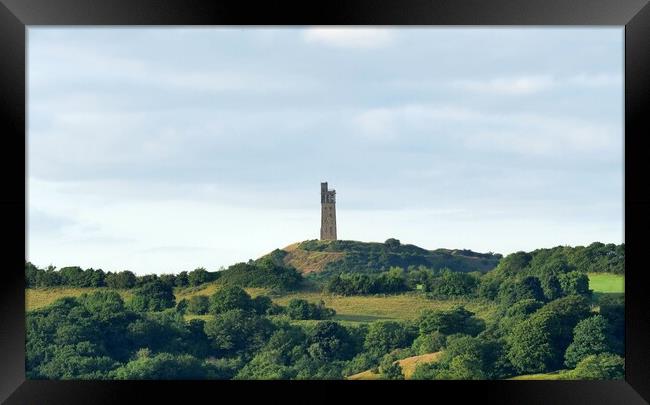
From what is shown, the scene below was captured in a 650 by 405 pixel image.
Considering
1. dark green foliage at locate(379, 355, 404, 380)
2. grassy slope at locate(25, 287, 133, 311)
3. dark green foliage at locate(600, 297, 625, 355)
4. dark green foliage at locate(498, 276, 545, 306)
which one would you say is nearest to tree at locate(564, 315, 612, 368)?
dark green foliage at locate(600, 297, 625, 355)

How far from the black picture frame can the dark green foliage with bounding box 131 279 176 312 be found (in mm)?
20667

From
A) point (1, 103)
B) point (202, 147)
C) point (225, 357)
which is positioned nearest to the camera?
point (1, 103)

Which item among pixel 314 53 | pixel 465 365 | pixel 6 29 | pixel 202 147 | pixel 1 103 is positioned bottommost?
pixel 465 365

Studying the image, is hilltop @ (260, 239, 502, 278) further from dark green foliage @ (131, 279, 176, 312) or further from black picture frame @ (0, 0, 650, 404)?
black picture frame @ (0, 0, 650, 404)

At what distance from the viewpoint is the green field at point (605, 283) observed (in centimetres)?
2411

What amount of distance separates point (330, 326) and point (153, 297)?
5.71 meters

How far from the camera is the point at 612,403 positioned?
172 inches

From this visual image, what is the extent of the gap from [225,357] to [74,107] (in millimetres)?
8487

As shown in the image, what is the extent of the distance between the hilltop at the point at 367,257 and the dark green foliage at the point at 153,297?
3292mm

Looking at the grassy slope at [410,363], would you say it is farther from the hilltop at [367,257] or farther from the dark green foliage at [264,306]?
the dark green foliage at [264,306]

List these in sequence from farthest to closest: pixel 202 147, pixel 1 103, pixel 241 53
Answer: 1. pixel 241 53
2. pixel 202 147
3. pixel 1 103

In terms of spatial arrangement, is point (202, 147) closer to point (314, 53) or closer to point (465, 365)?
point (314, 53)

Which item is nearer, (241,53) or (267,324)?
(241,53)

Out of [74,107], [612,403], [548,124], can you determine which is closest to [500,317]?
[548,124]
